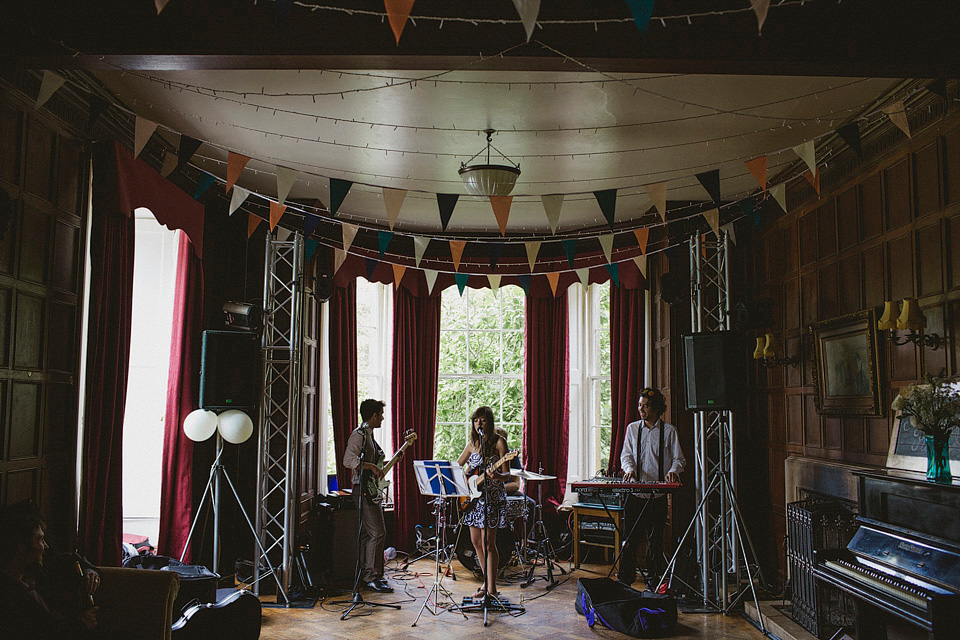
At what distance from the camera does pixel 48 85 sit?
137 inches

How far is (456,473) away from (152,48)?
3416mm

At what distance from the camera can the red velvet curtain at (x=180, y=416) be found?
568 cm

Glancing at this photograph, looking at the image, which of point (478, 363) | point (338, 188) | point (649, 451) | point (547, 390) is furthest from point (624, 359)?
point (338, 188)

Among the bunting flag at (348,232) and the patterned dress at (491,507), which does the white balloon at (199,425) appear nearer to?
the bunting flag at (348,232)

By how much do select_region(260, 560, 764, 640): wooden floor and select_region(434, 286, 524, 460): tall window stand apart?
2.48 meters

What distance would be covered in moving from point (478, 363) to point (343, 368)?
1634mm

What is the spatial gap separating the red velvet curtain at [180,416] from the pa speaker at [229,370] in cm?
47

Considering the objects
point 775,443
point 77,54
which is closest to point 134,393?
point 77,54

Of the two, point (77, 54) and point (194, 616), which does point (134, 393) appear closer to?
point (194, 616)

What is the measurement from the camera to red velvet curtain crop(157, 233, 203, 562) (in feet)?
18.6


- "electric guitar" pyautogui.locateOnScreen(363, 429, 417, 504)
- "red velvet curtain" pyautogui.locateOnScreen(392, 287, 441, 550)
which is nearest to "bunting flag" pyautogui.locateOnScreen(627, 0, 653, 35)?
"electric guitar" pyautogui.locateOnScreen(363, 429, 417, 504)

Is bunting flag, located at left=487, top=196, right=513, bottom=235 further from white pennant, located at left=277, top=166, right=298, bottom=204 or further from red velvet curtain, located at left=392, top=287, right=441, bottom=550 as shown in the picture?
red velvet curtain, located at left=392, top=287, right=441, bottom=550

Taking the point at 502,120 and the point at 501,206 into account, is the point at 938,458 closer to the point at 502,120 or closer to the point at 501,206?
the point at 501,206

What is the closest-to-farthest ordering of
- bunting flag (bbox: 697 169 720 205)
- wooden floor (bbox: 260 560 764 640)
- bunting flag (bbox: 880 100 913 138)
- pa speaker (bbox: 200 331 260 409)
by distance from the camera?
Result: bunting flag (bbox: 880 100 913 138)
bunting flag (bbox: 697 169 720 205)
wooden floor (bbox: 260 560 764 640)
pa speaker (bbox: 200 331 260 409)
